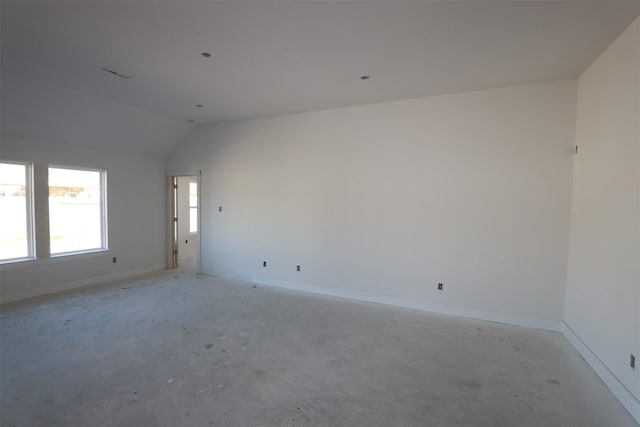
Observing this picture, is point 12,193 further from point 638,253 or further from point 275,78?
point 638,253

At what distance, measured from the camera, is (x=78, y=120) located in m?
4.25

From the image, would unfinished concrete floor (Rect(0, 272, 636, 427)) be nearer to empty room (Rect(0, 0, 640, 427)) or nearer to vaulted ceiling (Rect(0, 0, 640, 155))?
empty room (Rect(0, 0, 640, 427))

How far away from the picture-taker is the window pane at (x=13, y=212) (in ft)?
13.1

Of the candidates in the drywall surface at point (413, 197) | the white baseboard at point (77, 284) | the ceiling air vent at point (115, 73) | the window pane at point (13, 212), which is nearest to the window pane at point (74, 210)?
the window pane at point (13, 212)

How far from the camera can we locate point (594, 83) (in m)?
2.79

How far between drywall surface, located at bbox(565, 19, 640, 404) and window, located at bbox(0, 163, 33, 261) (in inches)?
272

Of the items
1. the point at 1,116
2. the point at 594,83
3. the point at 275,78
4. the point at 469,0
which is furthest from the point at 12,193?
the point at 594,83

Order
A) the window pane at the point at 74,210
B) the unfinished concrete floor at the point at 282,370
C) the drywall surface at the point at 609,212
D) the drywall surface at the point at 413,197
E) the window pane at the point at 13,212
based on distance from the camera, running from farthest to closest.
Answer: the window pane at the point at 74,210
the window pane at the point at 13,212
the drywall surface at the point at 413,197
the drywall surface at the point at 609,212
the unfinished concrete floor at the point at 282,370

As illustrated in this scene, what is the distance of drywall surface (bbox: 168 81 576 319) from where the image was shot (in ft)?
11.0

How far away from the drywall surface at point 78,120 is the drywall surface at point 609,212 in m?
5.81

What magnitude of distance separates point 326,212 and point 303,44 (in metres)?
2.50

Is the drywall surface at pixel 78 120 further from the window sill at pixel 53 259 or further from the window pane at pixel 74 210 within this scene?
the window sill at pixel 53 259

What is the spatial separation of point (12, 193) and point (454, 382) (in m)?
5.97

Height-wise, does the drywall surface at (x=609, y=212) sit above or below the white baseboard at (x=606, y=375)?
above
